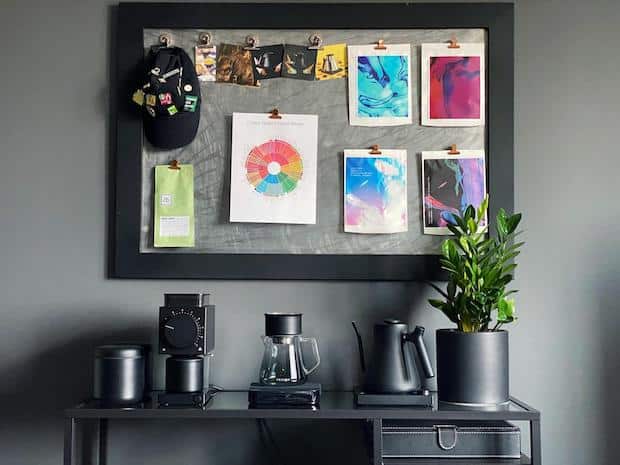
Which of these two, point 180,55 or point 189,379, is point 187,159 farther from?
point 189,379

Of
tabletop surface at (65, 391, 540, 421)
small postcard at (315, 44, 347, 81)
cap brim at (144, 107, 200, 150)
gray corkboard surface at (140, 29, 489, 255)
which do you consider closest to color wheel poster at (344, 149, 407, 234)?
gray corkboard surface at (140, 29, 489, 255)

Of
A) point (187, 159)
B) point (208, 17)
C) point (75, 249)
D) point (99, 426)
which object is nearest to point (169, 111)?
point (187, 159)

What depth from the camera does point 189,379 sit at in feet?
6.51

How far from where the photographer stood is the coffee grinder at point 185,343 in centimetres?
199

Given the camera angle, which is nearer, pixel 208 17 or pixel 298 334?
pixel 298 334

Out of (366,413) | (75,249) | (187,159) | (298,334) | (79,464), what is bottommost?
(79,464)

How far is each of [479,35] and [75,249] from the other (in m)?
1.43

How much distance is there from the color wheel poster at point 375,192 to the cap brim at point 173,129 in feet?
1.58

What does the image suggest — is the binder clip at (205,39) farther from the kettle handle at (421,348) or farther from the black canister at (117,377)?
the kettle handle at (421,348)

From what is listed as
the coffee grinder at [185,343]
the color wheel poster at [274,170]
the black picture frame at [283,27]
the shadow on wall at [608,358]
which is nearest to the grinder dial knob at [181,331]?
the coffee grinder at [185,343]

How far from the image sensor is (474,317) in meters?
2.03

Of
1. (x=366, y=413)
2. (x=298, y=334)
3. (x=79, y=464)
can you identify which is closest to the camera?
(x=366, y=413)

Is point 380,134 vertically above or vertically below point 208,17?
below

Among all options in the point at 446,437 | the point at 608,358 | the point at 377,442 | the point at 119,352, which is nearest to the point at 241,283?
the point at 119,352
